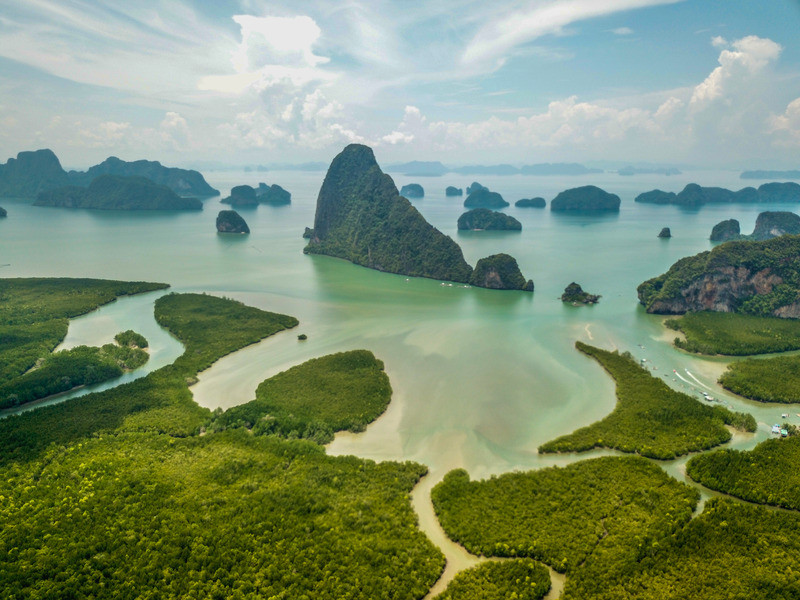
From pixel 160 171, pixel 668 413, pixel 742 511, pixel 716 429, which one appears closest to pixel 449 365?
pixel 668 413

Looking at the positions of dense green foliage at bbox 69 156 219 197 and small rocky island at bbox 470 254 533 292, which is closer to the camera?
small rocky island at bbox 470 254 533 292

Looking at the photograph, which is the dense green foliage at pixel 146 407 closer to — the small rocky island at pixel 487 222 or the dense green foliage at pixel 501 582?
the dense green foliage at pixel 501 582

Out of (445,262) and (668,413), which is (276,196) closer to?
(445,262)

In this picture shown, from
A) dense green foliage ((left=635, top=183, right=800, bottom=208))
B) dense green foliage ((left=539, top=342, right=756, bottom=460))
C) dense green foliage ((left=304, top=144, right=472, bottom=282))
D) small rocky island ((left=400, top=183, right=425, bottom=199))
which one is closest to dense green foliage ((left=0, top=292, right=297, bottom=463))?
dense green foliage ((left=539, top=342, right=756, bottom=460))

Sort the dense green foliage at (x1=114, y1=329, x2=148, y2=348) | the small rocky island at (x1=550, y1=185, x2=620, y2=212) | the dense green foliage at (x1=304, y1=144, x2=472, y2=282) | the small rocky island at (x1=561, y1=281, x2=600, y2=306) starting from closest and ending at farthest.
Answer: the dense green foliage at (x1=114, y1=329, x2=148, y2=348) → the small rocky island at (x1=561, y1=281, x2=600, y2=306) → the dense green foliage at (x1=304, y1=144, x2=472, y2=282) → the small rocky island at (x1=550, y1=185, x2=620, y2=212)

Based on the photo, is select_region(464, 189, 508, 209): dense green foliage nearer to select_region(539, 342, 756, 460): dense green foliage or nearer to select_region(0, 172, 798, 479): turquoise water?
select_region(0, 172, 798, 479): turquoise water

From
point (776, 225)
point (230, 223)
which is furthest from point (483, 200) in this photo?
point (230, 223)

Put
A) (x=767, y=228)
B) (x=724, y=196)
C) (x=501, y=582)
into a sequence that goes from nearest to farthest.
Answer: (x=501, y=582) → (x=767, y=228) → (x=724, y=196)

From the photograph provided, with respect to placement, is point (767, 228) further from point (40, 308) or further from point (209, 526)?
point (40, 308)
